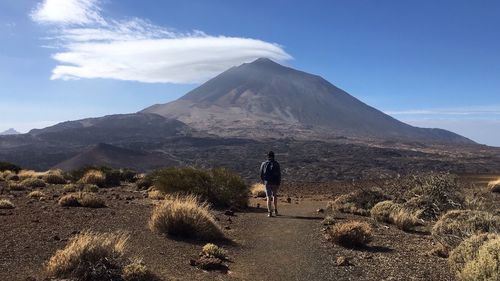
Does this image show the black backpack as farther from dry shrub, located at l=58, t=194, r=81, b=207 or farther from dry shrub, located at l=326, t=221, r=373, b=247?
dry shrub, located at l=58, t=194, r=81, b=207

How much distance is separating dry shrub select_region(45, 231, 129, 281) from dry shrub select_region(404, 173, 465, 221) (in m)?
9.97

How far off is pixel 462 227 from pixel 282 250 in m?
3.96

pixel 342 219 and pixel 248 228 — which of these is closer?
pixel 248 228

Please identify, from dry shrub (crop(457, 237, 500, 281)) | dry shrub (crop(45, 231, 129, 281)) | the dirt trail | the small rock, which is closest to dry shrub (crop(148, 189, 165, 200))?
the dirt trail

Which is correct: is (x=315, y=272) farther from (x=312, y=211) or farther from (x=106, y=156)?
(x=106, y=156)

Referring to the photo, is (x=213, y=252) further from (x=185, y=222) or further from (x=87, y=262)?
(x=87, y=262)

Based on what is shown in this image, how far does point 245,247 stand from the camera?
10.2m

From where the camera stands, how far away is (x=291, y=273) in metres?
8.32

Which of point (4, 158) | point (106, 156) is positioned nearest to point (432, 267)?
point (106, 156)

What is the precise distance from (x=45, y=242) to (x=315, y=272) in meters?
5.11

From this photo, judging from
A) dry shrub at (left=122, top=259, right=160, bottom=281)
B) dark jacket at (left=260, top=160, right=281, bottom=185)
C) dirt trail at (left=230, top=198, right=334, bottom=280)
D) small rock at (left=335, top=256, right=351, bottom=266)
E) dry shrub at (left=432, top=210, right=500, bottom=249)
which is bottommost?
dirt trail at (left=230, top=198, right=334, bottom=280)

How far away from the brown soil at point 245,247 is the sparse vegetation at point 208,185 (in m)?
1.80

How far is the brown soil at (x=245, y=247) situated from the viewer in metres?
8.12

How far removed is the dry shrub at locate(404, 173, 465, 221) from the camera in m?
14.7
